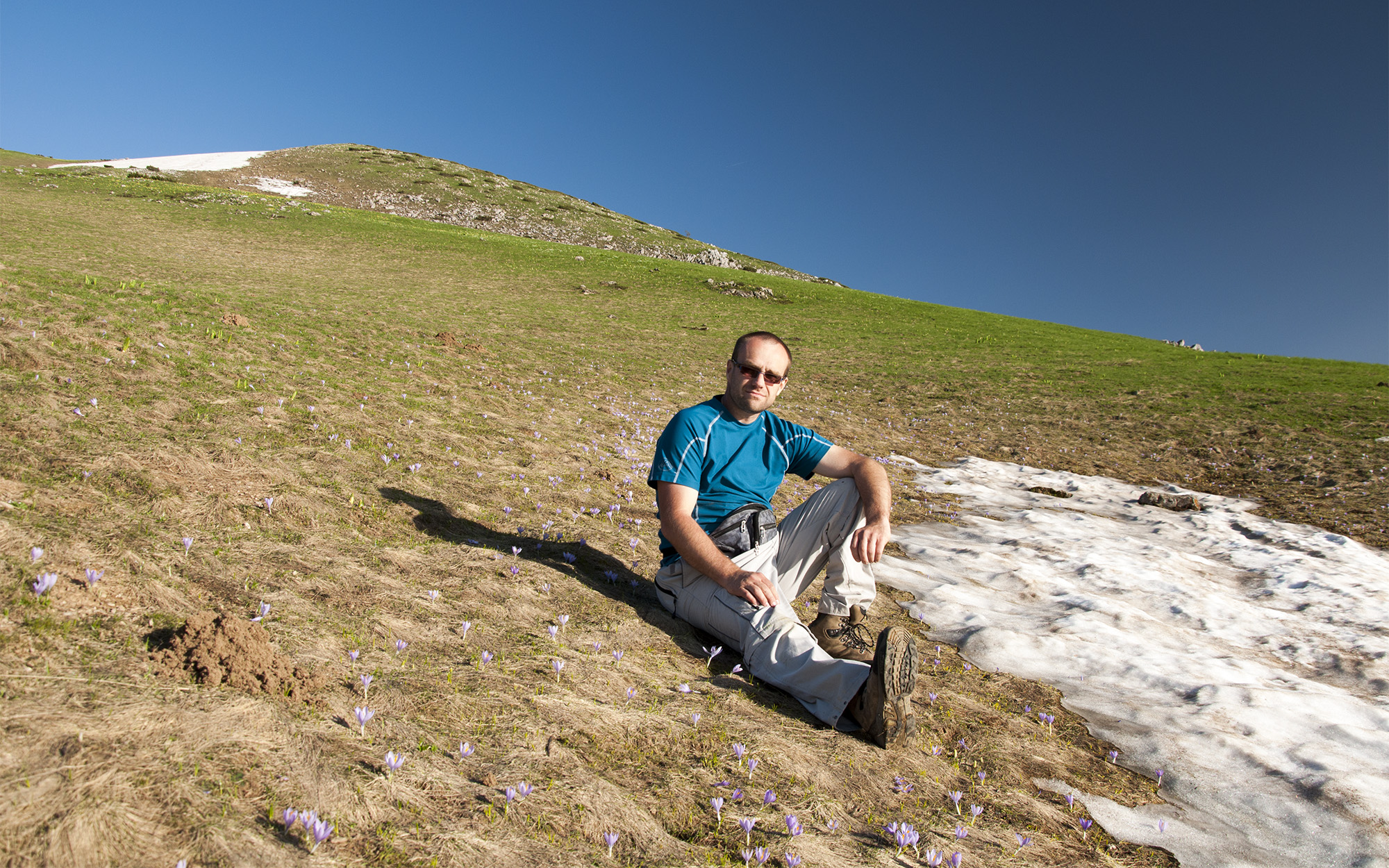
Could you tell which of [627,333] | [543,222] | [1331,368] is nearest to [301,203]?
[543,222]

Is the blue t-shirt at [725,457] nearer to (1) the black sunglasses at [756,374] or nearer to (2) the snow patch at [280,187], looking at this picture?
(1) the black sunglasses at [756,374]

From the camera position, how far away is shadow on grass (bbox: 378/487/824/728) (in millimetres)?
5547

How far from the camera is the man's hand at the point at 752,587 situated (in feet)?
15.9

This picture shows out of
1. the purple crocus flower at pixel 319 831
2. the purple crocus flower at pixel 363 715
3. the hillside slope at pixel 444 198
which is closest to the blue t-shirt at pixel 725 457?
the purple crocus flower at pixel 363 715

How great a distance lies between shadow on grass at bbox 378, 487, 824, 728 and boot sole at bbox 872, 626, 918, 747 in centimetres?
80

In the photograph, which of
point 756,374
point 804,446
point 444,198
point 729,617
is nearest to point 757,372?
point 756,374

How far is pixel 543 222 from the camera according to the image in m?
68.4

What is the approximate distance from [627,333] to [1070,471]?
16285 millimetres

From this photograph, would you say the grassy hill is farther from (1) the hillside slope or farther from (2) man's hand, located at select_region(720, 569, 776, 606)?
(1) the hillside slope

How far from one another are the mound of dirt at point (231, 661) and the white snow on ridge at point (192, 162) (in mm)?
72424

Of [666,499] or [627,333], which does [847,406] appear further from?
[666,499]

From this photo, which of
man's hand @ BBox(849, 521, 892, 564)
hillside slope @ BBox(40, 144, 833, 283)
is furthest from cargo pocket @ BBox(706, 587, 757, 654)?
hillside slope @ BBox(40, 144, 833, 283)

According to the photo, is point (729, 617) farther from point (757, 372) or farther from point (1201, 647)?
point (1201, 647)

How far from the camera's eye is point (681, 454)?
519 centimetres
